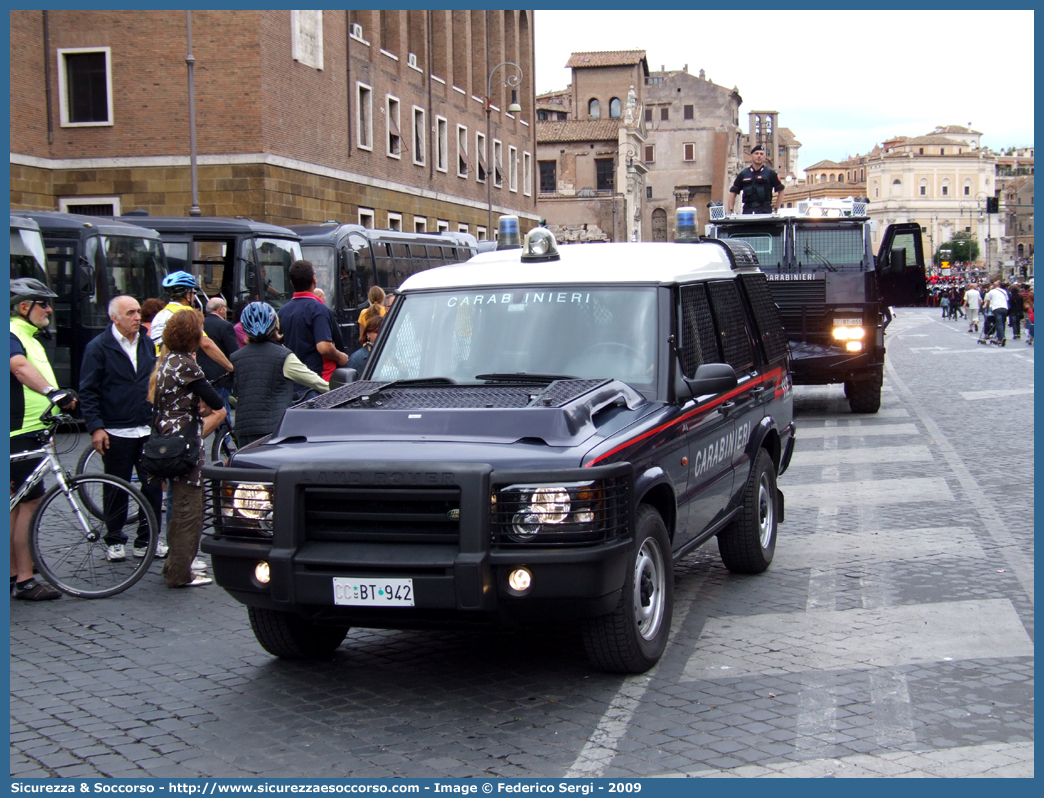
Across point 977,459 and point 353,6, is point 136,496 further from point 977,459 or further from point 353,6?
point 353,6

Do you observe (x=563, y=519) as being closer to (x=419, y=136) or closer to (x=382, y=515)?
(x=382, y=515)

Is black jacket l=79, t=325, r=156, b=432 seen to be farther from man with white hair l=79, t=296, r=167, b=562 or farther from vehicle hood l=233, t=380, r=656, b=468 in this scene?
vehicle hood l=233, t=380, r=656, b=468

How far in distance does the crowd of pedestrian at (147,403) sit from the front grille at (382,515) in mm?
2750

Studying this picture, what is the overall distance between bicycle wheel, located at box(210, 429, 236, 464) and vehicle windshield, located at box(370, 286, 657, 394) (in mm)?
4558

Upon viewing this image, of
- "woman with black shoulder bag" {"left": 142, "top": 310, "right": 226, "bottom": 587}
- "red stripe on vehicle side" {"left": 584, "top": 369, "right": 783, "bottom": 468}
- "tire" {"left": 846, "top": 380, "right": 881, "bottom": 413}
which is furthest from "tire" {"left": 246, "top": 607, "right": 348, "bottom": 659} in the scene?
"tire" {"left": 846, "top": 380, "right": 881, "bottom": 413}

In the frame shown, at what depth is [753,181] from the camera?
59.3 feet

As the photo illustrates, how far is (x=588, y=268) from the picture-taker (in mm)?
6668

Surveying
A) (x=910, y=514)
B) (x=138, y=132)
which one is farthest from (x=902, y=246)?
(x=138, y=132)

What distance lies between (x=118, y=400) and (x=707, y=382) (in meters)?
4.09

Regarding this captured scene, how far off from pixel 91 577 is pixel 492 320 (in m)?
3.21

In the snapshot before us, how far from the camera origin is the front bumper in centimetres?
494

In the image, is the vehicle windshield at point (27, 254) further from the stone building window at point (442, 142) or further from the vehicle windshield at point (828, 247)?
the stone building window at point (442, 142)

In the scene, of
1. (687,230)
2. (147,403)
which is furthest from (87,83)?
(687,230)

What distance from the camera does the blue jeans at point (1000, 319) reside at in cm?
3650
